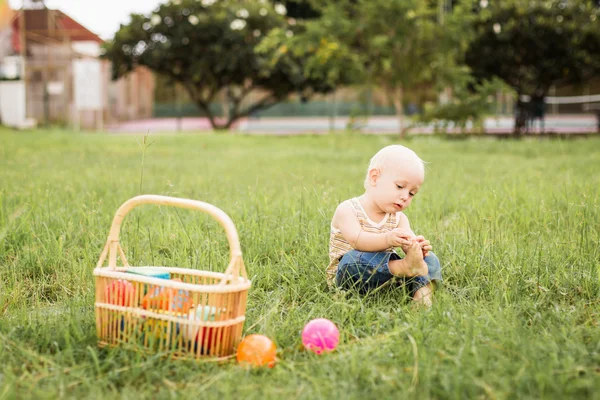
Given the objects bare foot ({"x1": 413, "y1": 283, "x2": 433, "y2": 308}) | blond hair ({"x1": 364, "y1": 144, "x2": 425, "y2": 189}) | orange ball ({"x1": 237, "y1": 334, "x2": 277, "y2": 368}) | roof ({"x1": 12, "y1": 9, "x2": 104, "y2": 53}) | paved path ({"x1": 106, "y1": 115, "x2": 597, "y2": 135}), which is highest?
roof ({"x1": 12, "y1": 9, "x2": 104, "y2": 53})

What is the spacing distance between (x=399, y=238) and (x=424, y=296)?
25 cm

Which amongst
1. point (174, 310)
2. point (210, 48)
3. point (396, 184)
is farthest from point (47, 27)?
point (174, 310)

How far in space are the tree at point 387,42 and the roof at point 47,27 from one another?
10.1 m

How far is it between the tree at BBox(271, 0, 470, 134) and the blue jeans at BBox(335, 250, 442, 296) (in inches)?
353

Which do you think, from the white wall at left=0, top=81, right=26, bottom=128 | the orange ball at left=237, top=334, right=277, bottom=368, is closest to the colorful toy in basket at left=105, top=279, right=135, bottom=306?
the orange ball at left=237, top=334, right=277, bottom=368

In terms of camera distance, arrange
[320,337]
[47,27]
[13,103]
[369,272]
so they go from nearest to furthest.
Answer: [320,337] < [369,272] < [13,103] < [47,27]

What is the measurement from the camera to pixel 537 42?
15773 millimetres

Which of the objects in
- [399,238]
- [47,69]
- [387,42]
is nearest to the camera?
[399,238]

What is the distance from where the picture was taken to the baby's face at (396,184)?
2.54m

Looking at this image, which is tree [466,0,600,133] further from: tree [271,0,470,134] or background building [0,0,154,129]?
background building [0,0,154,129]

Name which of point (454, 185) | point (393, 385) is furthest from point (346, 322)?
point (454, 185)

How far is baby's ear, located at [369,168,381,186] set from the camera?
2.62 m

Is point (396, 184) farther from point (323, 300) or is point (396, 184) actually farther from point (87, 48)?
point (87, 48)

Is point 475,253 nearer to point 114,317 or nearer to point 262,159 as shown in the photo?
point 114,317
